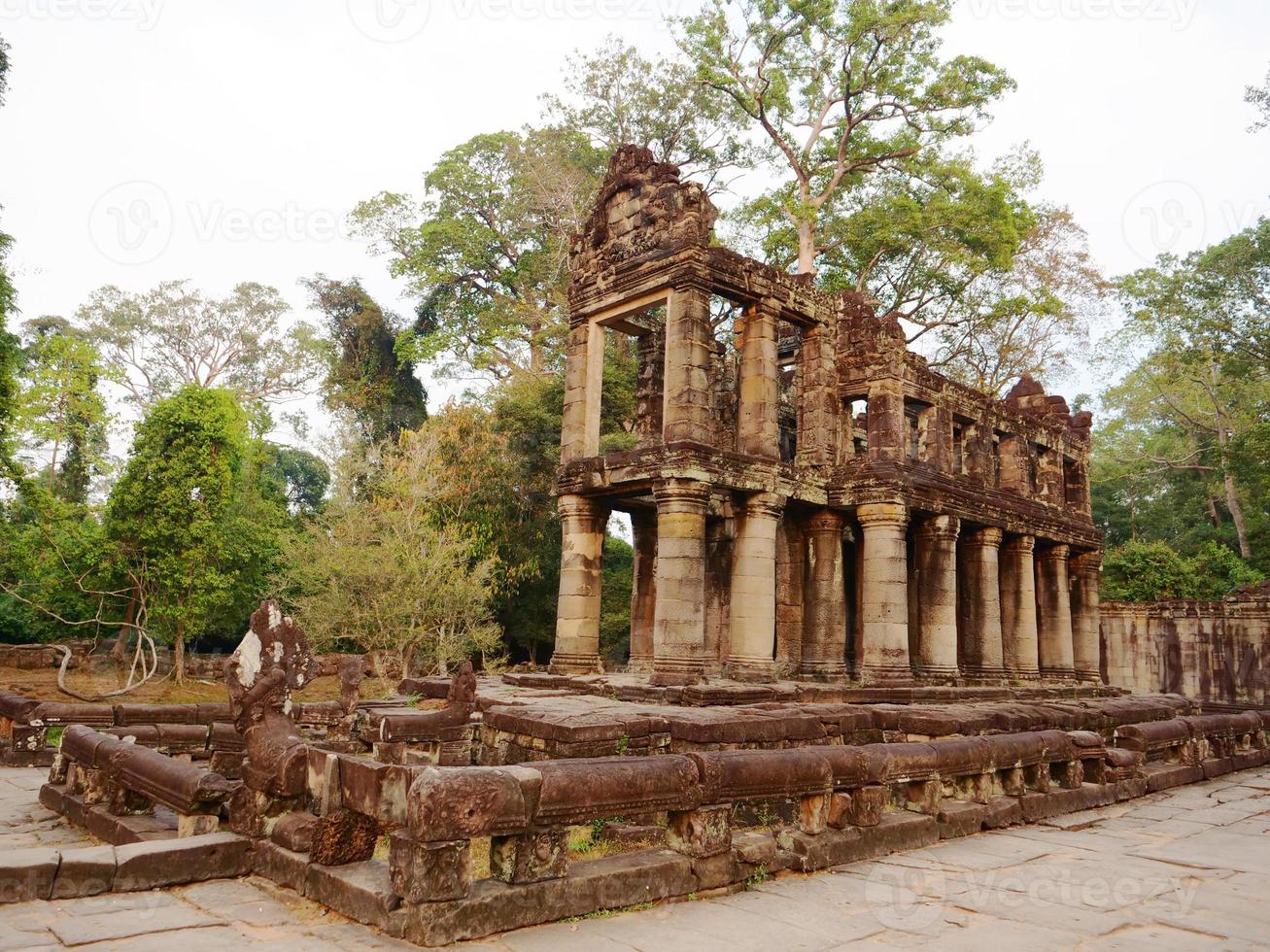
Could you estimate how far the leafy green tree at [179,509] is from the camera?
21484 millimetres

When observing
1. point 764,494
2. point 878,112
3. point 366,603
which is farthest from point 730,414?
point 878,112

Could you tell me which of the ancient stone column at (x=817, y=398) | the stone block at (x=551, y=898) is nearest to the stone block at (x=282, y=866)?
the stone block at (x=551, y=898)

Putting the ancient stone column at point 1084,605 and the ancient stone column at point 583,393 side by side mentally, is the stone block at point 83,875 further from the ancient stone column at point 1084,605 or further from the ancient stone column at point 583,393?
the ancient stone column at point 1084,605

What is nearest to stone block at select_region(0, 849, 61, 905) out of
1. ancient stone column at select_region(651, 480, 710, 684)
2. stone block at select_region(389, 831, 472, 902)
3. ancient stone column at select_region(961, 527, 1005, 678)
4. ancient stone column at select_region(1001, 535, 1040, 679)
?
stone block at select_region(389, 831, 472, 902)

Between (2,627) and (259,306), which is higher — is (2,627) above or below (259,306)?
below

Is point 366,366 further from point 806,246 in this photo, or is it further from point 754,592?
point 754,592

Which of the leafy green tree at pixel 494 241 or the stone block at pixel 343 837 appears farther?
the leafy green tree at pixel 494 241

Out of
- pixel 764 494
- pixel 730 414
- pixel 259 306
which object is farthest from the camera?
pixel 259 306

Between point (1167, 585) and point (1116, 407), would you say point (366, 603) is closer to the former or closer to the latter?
point (1167, 585)

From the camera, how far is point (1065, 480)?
23797 millimetres

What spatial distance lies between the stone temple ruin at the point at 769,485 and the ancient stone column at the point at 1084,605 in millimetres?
3915

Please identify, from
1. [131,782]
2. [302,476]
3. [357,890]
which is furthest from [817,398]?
[302,476]

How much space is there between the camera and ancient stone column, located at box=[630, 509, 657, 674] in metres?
15.7

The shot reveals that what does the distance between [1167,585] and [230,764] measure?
29344 mm
